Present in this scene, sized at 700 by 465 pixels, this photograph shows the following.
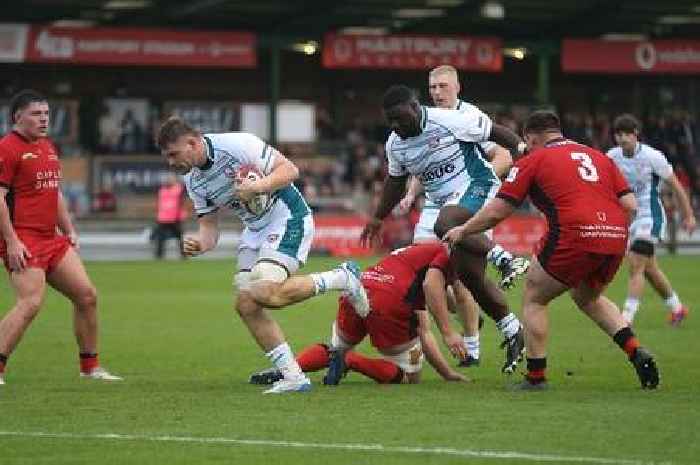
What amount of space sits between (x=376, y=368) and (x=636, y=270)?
6897 mm

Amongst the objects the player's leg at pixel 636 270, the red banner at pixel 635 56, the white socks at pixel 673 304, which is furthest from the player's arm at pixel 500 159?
the red banner at pixel 635 56

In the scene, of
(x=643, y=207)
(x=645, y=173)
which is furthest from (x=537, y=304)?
(x=643, y=207)

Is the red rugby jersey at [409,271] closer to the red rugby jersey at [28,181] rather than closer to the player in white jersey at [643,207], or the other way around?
the red rugby jersey at [28,181]

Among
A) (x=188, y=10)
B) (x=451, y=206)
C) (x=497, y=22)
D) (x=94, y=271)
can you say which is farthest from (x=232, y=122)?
(x=451, y=206)

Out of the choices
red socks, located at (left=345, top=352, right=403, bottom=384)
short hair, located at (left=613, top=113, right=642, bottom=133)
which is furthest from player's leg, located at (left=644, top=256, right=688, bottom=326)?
red socks, located at (left=345, top=352, right=403, bottom=384)

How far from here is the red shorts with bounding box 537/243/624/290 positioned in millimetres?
12086

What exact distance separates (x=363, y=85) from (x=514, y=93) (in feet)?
15.7

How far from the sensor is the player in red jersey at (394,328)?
13023mm

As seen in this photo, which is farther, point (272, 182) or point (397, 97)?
point (397, 97)

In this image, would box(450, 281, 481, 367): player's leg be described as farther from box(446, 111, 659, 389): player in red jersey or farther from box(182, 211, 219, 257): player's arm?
box(182, 211, 219, 257): player's arm

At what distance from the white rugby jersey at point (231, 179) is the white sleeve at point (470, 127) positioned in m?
1.73

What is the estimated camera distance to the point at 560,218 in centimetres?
1212

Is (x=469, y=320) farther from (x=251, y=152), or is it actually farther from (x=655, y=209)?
(x=655, y=209)

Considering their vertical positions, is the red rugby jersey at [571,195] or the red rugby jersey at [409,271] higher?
the red rugby jersey at [571,195]
